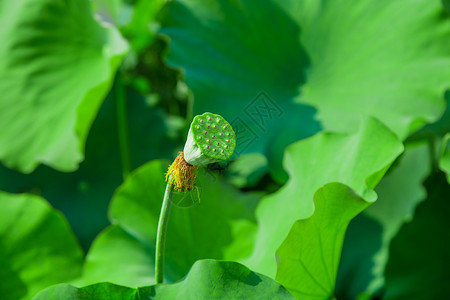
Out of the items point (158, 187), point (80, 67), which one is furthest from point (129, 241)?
point (80, 67)

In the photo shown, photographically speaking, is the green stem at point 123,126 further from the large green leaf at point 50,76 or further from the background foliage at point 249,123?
the large green leaf at point 50,76

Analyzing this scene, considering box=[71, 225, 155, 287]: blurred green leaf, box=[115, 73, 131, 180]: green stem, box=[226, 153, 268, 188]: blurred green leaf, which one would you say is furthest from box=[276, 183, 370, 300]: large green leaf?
box=[115, 73, 131, 180]: green stem

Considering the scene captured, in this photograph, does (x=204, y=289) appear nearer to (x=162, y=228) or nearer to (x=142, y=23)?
(x=162, y=228)

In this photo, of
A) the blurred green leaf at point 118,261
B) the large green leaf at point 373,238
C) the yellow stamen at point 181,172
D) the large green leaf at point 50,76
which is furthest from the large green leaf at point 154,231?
the yellow stamen at point 181,172

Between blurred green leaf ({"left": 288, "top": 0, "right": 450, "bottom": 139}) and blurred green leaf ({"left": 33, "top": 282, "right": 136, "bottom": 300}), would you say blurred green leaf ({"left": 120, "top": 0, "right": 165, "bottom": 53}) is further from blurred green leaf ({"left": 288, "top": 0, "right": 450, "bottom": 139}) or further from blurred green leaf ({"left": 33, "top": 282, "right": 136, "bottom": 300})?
blurred green leaf ({"left": 33, "top": 282, "right": 136, "bottom": 300})

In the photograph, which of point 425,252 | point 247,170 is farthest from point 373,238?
point 247,170
